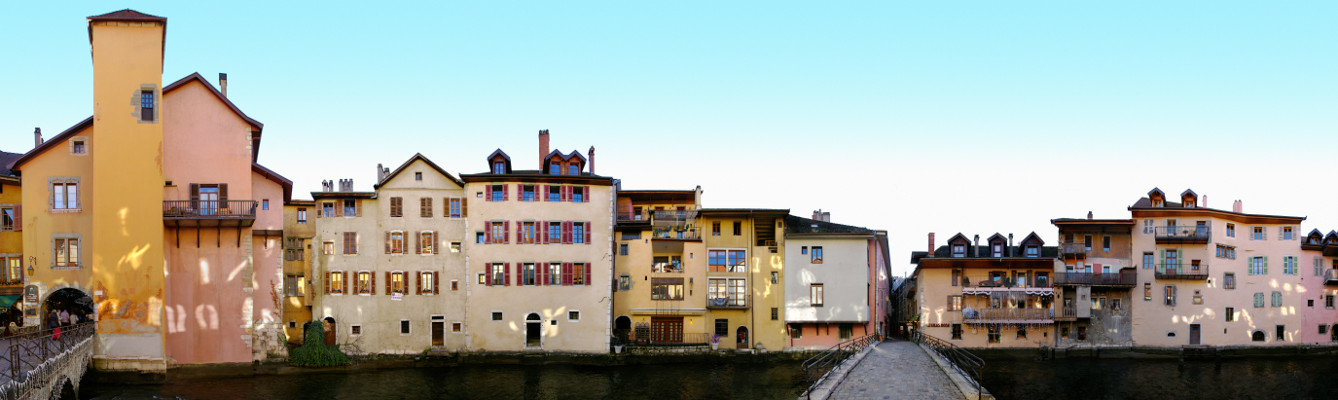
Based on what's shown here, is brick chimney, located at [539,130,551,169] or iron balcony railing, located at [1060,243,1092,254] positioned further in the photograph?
iron balcony railing, located at [1060,243,1092,254]

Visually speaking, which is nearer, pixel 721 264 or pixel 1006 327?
pixel 721 264

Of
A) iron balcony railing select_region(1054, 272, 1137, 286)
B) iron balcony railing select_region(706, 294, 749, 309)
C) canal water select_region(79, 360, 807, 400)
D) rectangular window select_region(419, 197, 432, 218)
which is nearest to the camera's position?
canal water select_region(79, 360, 807, 400)

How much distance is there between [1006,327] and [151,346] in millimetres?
51898

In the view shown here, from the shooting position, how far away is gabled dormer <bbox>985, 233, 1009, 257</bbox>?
71.1 m

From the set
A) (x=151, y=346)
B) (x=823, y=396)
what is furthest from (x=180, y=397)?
(x=823, y=396)

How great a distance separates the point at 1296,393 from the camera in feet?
176

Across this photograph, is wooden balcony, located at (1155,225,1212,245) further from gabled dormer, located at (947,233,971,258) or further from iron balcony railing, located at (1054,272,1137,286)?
gabled dormer, located at (947,233,971,258)

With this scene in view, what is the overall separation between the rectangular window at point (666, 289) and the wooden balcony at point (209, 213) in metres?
24.0

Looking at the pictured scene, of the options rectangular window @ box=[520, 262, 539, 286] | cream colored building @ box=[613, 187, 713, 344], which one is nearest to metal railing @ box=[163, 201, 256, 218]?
rectangular window @ box=[520, 262, 539, 286]

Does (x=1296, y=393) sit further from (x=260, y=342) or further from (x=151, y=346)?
(x=151, y=346)

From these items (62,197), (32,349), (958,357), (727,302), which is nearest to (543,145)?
(727,302)

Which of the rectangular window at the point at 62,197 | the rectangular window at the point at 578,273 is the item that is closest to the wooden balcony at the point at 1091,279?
the rectangular window at the point at 578,273

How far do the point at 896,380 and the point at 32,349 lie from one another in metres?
33.2

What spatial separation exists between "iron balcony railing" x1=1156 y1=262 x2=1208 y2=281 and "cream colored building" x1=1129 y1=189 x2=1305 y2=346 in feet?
0.22
